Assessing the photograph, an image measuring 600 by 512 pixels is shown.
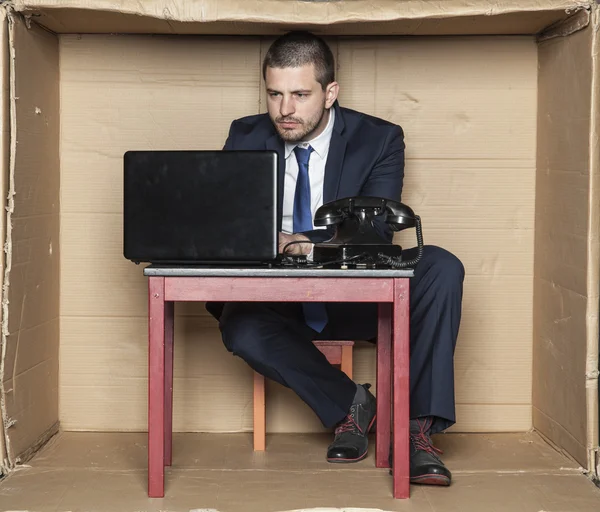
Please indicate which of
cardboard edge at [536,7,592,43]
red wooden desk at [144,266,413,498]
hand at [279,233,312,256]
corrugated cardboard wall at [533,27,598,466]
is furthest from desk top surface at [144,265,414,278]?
cardboard edge at [536,7,592,43]

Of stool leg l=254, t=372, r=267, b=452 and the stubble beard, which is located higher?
the stubble beard

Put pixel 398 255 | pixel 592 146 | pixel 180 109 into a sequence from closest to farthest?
pixel 398 255
pixel 592 146
pixel 180 109

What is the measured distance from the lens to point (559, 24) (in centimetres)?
238

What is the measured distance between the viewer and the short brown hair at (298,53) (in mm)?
2354

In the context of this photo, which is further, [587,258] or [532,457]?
[532,457]

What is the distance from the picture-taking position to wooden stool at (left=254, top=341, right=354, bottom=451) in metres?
2.46

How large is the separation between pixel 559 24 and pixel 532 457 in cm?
115

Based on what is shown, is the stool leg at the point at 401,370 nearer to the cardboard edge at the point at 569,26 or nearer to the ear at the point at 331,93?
the ear at the point at 331,93

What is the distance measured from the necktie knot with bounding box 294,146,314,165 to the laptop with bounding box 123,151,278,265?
60 centimetres

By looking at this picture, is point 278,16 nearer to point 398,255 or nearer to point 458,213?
point 398,255

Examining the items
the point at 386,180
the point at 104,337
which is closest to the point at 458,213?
the point at 386,180

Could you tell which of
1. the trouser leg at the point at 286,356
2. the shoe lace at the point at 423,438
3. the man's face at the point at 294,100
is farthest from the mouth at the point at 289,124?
the shoe lace at the point at 423,438

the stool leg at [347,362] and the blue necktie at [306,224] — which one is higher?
the blue necktie at [306,224]

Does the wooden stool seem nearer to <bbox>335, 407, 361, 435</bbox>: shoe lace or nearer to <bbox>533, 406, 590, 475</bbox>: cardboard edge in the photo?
<bbox>335, 407, 361, 435</bbox>: shoe lace
